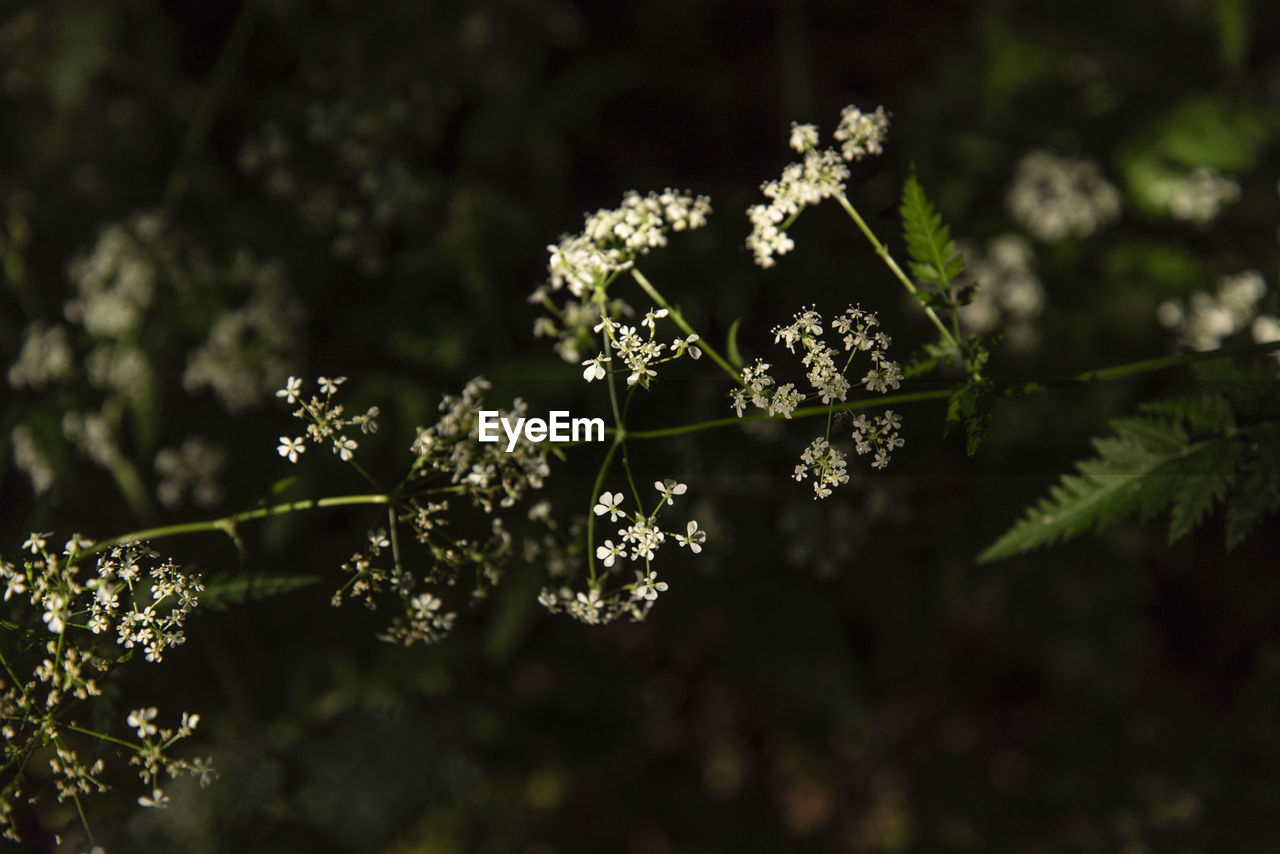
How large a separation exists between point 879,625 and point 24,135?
6790 millimetres

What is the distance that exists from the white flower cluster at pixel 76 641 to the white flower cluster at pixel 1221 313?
4228 millimetres

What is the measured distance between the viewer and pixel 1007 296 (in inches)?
172

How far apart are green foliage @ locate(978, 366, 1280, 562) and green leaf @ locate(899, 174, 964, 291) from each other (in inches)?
26.9

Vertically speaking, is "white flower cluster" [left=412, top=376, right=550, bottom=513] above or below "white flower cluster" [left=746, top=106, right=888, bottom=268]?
below

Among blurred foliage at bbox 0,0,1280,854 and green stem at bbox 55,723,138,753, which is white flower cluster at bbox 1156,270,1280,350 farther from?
green stem at bbox 55,723,138,753

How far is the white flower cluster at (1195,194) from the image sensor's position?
14.5 feet

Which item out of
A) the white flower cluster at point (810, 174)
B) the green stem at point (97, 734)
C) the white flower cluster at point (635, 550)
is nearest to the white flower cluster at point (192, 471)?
the green stem at point (97, 734)

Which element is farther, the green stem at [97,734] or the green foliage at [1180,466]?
the green foliage at [1180,466]

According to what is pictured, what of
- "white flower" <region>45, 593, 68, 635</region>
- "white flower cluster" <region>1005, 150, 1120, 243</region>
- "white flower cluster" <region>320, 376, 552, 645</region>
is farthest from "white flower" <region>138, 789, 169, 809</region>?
"white flower cluster" <region>1005, 150, 1120, 243</region>

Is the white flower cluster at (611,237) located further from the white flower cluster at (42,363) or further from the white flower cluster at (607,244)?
the white flower cluster at (42,363)

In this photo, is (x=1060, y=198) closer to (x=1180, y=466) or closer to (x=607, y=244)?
(x=1180, y=466)

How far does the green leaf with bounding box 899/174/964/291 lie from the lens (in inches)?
81.0

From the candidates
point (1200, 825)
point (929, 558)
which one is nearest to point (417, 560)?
point (929, 558)

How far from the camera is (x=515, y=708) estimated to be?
16.3 ft
